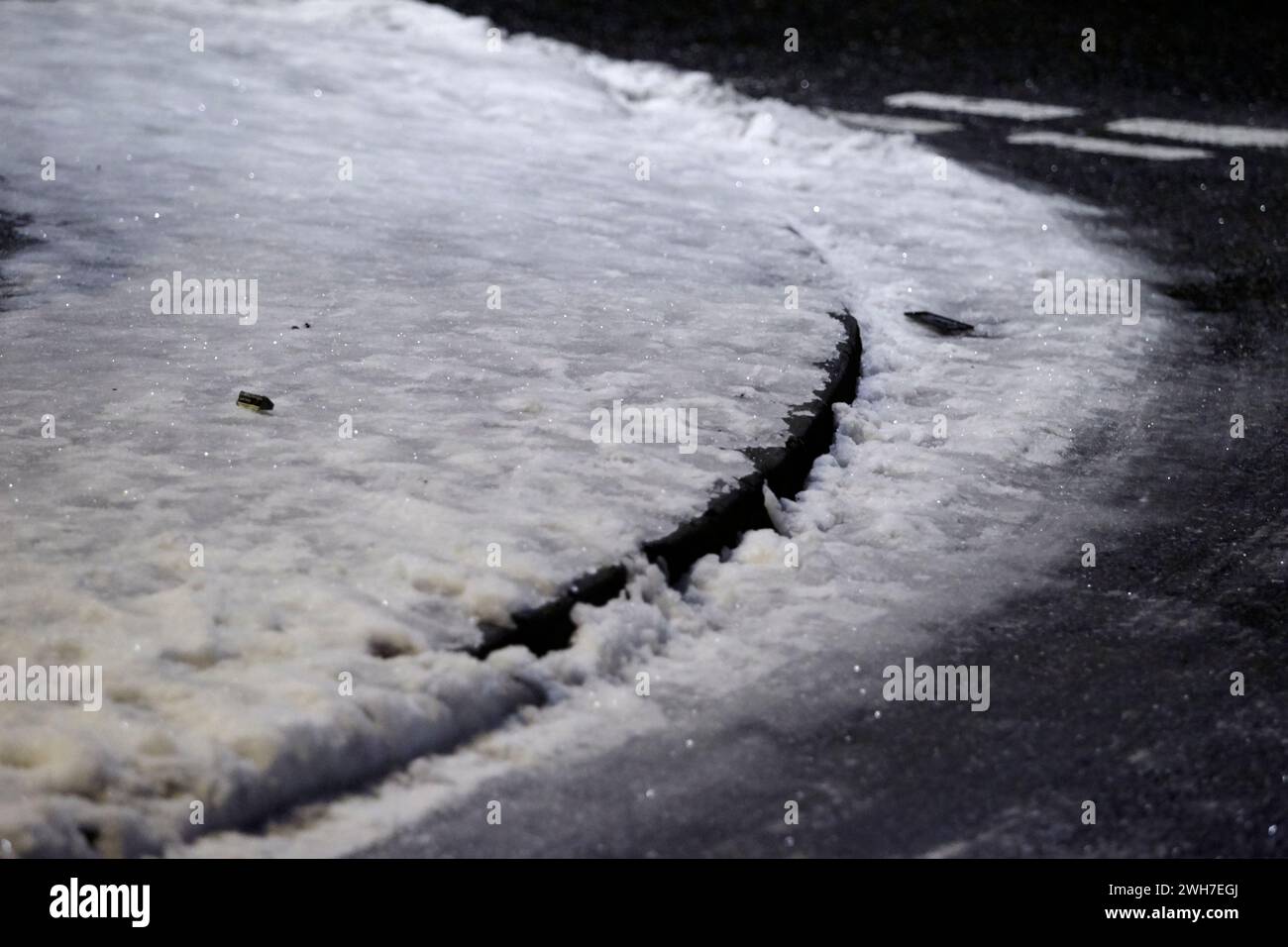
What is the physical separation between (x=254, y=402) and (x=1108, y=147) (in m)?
7.33

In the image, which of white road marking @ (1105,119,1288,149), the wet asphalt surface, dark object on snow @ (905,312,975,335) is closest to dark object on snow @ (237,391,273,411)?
the wet asphalt surface

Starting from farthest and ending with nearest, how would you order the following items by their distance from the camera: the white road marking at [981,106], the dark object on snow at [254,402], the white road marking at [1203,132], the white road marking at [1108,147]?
the white road marking at [981,106] → the white road marking at [1203,132] → the white road marking at [1108,147] → the dark object on snow at [254,402]

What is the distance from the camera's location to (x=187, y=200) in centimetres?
685

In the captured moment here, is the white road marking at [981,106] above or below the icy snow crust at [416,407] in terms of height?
above

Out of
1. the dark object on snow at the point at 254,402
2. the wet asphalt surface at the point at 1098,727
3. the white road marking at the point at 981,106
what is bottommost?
the wet asphalt surface at the point at 1098,727

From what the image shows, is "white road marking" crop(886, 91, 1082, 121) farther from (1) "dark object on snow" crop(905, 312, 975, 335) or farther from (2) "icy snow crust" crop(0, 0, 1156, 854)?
(1) "dark object on snow" crop(905, 312, 975, 335)

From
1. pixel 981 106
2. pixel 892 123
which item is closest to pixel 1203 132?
pixel 981 106

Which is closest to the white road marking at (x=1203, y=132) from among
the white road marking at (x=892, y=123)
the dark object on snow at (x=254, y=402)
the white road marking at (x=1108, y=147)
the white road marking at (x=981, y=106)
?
the white road marking at (x=1108, y=147)

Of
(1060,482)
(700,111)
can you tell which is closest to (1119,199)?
(700,111)

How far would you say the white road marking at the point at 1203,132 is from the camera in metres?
9.88

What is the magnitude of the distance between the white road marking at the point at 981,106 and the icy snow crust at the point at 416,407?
2049 millimetres

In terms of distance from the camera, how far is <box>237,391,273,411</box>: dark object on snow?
14.7 feet

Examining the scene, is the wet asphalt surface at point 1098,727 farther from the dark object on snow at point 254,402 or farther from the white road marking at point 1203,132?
the white road marking at point 1203,132
